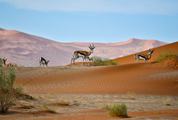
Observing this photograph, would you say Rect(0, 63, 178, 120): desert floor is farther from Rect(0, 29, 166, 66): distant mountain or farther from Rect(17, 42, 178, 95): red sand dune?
Rect(0, 29, 166, 66): distant mountain

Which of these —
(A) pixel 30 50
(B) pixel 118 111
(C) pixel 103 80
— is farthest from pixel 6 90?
(A) pixel 30 50

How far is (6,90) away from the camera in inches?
871

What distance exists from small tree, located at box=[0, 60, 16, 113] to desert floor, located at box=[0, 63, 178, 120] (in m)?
0.45

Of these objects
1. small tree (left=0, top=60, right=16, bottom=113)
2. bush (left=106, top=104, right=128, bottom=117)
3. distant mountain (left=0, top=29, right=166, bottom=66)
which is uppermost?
distant mountain (left=0, top=29, right=166, bottom=66)

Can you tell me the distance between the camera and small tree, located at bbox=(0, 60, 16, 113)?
71.0 ft

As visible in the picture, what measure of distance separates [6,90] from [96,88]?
59.5ft

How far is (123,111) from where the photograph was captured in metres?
19.6

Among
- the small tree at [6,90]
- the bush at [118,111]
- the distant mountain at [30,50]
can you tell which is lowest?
the bush at [118,111]

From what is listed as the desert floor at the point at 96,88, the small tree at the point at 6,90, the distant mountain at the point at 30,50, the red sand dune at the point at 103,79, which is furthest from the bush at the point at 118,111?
the distant mountain at the point at 30,50

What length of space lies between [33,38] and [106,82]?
485 ft

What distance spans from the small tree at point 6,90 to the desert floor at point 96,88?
0.45 meters

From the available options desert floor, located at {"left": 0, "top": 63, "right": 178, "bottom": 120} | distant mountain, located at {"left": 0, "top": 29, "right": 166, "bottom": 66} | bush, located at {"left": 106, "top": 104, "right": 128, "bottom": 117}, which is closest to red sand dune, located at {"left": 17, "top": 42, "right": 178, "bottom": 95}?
desert floor, located at {"left": 0, "top": 63, "right": 178, "bottom": 120}

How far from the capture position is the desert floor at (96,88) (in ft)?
84.4

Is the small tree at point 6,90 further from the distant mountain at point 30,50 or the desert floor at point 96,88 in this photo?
the distant mountain at point 30,50
